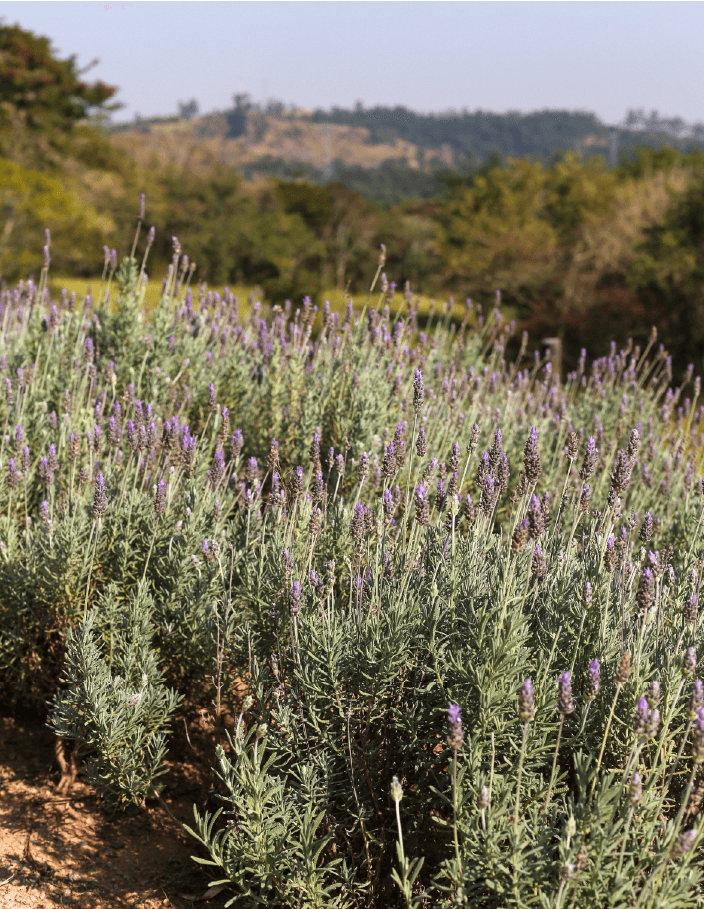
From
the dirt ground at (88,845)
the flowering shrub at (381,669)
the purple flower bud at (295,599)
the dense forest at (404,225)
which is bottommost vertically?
the dirt ground at (88,845)

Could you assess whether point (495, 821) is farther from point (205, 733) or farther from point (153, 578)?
point (153, 578)

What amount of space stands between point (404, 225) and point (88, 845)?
3422cm

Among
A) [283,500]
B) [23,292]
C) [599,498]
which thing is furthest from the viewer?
[23,292]

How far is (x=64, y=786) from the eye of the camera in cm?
294

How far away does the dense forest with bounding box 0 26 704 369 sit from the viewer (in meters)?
17.2

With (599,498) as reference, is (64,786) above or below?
below

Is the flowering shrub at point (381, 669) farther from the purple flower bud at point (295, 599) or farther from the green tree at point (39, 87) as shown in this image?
the green tree at point (39, 87)

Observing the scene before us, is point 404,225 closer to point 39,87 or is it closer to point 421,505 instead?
point 39,87

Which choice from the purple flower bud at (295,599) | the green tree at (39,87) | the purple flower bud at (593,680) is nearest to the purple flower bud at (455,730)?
the purple flower bud at (593,680)

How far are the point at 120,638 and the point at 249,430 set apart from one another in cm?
202

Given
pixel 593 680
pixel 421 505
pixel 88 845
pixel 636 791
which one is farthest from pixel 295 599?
pixel 88 845

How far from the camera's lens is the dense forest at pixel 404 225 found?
17.2m

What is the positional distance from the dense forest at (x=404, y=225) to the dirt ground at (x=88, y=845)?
990 centimetres

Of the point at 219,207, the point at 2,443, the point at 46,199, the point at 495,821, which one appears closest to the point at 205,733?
the point at 495,821
